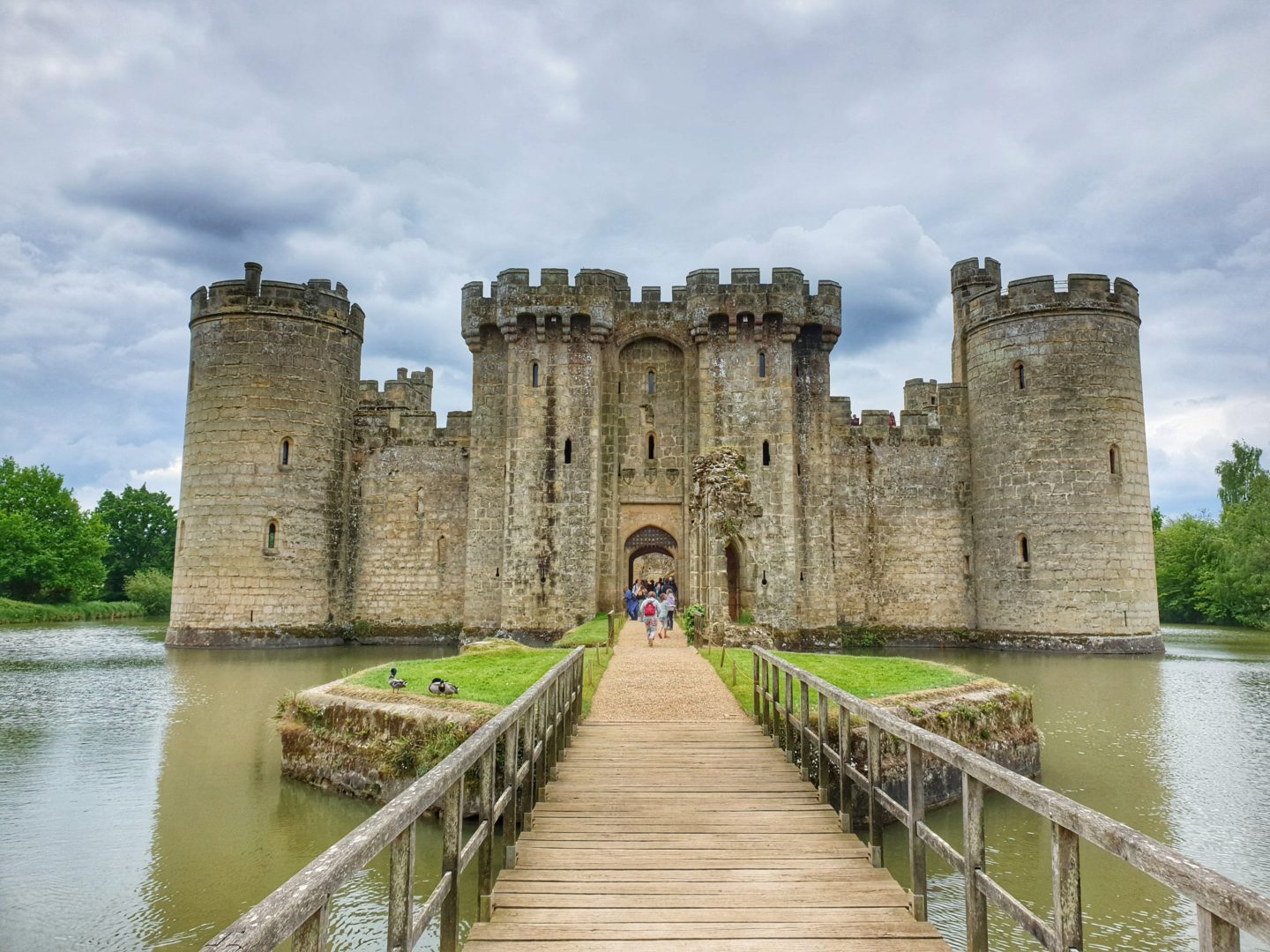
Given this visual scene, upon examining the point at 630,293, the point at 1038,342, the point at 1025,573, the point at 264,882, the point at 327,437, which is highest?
the point at 630,293

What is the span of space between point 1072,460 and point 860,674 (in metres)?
16.6

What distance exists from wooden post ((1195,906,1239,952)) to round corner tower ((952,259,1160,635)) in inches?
998

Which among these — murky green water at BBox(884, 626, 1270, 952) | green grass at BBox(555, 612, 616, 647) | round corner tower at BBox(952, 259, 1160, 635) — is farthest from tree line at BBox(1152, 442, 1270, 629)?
green grass at BBox(555, 612, 616, 647)

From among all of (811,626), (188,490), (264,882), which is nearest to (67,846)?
(264,882)

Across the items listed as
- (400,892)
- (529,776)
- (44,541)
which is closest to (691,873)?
(529,776)

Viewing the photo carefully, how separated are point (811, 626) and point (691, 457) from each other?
21.3 feet

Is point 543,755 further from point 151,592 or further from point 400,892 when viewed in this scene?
point 151,592

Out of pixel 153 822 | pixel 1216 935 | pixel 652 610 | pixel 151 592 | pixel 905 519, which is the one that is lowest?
pixel 153 822

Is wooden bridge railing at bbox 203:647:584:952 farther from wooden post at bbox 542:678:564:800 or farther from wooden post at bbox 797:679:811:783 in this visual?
wooden post at bbox 797:679:811:783

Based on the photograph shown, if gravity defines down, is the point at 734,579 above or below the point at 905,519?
below

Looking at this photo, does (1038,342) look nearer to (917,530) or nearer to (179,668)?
(917,530)

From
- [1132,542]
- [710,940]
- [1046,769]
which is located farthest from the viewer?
[1132,542]

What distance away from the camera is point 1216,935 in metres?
2.44

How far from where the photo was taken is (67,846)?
8.12 m
